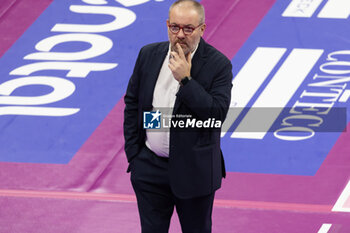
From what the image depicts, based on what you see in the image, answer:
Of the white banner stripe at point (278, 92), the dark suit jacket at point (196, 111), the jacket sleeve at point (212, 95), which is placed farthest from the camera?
the white banner stripe at point (278, 92)

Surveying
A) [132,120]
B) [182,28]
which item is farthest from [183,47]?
[132,120]

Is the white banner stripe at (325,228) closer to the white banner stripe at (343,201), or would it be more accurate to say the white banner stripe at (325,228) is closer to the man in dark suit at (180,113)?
the white banner stripe at (343,201)

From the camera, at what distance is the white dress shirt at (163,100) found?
2.67m

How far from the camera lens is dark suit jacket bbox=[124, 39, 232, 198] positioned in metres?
2.59

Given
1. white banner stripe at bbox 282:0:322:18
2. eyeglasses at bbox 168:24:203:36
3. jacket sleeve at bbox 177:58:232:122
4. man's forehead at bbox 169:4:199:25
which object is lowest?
white banner stripe at bbox 282:0:322:18

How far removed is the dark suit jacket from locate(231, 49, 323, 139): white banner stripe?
209 cm

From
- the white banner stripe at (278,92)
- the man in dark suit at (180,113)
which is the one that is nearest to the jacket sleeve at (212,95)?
the man in dark suit at (180,113)

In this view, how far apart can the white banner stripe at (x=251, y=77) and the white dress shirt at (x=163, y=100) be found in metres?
2.13

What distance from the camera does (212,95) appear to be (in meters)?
2.59

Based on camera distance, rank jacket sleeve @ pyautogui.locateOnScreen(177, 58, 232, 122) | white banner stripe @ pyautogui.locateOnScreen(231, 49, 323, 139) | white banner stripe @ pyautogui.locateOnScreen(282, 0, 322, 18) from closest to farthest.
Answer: jacket sleeve @ pyautogui.locateOnScreen(177, 58, 232, 122) → white banner stripe @ pyautogui.locateOnScreen(231, 49, 323, 139) → white banner stripe @ pyautogui.locateOnScreen(282, 0, 322, 18)

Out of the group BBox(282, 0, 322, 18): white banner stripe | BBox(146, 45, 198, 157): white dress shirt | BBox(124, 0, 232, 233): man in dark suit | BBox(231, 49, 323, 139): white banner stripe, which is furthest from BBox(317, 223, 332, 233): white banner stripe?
BBox(282, 0, 322, 18): white banner stripe

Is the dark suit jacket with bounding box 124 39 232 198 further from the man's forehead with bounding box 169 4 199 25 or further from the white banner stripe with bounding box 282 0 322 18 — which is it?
the white banner stripe with bounding box 282 0 322 18

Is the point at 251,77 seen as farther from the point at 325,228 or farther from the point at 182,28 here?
the point at 182,28

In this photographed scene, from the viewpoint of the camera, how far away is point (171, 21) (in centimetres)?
251
